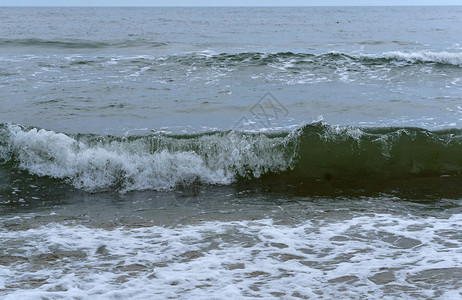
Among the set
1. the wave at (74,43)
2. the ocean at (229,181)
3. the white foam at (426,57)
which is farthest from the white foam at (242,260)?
the wave at (74,43)

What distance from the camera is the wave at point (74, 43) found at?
23.2m

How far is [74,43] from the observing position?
23.7 metres

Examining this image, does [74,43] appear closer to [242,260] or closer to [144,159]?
[144,159]

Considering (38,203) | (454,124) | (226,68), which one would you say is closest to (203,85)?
(226,68)

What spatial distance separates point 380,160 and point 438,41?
19775mm

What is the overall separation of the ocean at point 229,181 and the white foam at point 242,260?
0.02m

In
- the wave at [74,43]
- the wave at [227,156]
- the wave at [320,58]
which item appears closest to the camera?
the wave at [227,156]

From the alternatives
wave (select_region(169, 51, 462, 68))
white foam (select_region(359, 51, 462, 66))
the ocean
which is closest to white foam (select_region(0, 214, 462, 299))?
the ocean

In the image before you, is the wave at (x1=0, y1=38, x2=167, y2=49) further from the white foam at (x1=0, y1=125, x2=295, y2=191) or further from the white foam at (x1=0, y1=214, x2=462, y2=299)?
the white foam at (x1=0, y1=214, x2=462, y2=299)

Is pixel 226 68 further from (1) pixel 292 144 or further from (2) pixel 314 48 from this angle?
(1) pixel 292 144

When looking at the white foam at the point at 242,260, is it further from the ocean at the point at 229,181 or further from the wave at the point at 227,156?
the wave at the point at 227,156

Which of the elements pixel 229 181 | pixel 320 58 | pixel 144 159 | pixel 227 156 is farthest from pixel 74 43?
pixel 229 181

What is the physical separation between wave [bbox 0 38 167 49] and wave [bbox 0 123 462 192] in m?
14.3

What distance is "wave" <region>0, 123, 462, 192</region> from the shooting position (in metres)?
8.45
